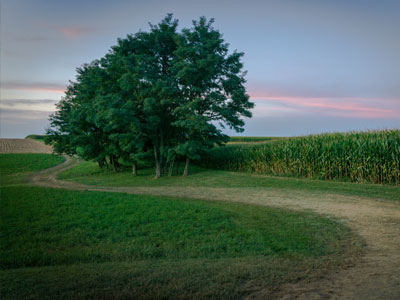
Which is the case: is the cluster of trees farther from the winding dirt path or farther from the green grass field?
the green grass field

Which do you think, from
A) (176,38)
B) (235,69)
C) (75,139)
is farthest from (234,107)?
(75,139)

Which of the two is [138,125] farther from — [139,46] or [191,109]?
[139,46]

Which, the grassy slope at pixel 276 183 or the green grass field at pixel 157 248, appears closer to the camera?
the green grass field at pixel 157 248

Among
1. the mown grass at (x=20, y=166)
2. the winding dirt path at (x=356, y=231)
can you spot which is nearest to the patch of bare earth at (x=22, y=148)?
the mown grass at (x=20, y=166)

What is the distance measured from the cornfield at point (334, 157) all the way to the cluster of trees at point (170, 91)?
130 inches

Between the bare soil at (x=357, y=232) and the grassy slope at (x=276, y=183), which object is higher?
the grassy slope at (x=276, y=183)

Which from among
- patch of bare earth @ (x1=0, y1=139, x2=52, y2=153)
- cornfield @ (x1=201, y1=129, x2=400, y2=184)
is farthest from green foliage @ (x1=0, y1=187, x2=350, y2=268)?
patch of bare earth @ (x1=0, y1=139, x2=52, y2=153)

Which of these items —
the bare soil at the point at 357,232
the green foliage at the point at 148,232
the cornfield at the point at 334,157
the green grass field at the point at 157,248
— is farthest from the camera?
the cornfield at the point at 334,157

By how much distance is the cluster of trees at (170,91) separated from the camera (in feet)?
74.4

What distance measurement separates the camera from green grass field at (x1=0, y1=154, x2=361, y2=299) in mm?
5266

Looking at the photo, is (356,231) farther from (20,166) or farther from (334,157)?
(20,166)

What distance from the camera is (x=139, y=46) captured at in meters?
25.4

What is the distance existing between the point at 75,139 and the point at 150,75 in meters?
10.6

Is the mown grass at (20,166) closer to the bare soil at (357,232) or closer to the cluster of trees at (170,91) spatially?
the cluster of trees at (170,91)
